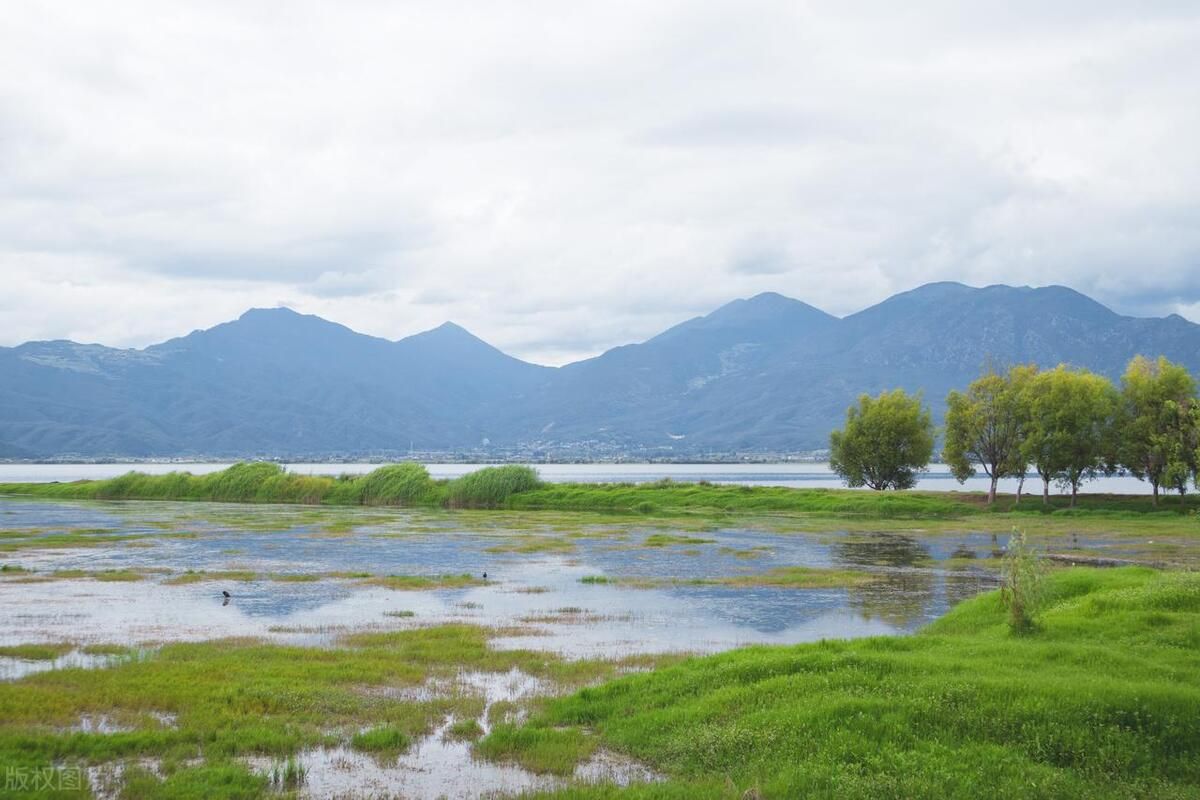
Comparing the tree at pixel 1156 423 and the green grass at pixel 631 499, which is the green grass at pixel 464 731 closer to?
the green grass at pixel 631 499

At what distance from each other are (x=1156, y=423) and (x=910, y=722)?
81.0 meters

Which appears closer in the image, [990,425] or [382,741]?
[382,741]

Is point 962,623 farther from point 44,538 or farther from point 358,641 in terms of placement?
point 44,538

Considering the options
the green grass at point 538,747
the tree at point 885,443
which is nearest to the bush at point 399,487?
the tree at point 885,443

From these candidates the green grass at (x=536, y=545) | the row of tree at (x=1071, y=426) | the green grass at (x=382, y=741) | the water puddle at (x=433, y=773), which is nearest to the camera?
the water puddle at (x=433, y=773)

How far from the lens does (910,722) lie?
1426 centimetres

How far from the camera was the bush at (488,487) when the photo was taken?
101 meters

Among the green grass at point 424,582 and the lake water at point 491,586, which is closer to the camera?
the lake water at point 491,586

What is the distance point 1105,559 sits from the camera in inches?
1773

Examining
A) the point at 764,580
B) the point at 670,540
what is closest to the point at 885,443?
the point at 670,540

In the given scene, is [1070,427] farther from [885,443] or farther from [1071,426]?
[885,443]

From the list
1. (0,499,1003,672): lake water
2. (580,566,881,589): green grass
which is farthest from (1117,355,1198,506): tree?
(580,566,881,589): green grass

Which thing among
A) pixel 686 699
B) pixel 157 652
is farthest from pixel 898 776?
pixel 157 652

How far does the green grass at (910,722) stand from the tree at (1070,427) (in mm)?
69806
